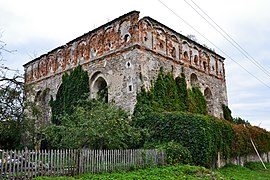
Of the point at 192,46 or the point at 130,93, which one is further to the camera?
the point at 192,46

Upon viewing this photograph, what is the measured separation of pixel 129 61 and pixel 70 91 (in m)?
5.62

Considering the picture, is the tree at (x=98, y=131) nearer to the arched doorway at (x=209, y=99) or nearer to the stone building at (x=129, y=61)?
the stone building at (x=129, y=61)

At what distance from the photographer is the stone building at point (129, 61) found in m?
16.8

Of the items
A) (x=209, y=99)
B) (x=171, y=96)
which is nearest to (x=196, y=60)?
(x=209, y=99)

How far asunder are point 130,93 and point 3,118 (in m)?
7.18

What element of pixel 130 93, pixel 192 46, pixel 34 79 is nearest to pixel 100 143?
pixel 130 93

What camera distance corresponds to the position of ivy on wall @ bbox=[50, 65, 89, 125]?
19281 millimetres

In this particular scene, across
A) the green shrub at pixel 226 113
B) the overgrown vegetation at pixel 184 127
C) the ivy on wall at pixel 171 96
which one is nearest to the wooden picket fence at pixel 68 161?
the overgrown vegetation at pixel 184 127

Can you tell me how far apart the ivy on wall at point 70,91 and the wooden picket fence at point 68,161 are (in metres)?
8.05

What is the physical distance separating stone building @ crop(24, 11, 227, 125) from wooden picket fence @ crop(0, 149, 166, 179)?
167 inches

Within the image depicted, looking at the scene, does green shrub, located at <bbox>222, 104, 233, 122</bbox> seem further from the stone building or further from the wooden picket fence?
the wooden picket fence

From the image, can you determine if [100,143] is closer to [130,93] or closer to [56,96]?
[130,93]

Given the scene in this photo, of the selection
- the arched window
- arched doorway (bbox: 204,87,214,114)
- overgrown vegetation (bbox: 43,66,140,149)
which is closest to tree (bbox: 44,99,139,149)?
overgrown vegetation (bbox: 43,66,140,149)

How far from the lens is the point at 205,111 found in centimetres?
2109
